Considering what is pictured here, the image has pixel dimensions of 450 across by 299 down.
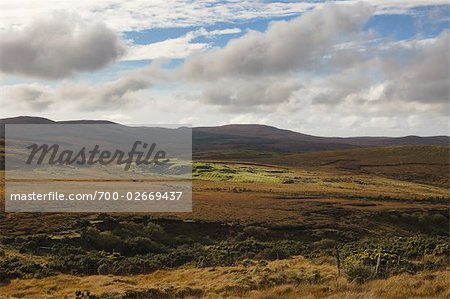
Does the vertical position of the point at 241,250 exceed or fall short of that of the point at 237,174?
it falls short

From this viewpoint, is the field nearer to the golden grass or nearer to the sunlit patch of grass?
the golden grass

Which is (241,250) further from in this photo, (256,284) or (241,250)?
(256,284)

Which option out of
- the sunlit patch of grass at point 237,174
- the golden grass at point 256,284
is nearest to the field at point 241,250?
the golden grass at point 256,284

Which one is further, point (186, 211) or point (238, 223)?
point (186, 211)

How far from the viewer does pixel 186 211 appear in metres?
44.7

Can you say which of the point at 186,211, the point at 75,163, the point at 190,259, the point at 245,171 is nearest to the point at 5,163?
the point at 75,163

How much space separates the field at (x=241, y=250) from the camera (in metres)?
16.6

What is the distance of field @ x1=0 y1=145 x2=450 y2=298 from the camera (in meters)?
16.6

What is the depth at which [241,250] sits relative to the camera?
30094 millimetres

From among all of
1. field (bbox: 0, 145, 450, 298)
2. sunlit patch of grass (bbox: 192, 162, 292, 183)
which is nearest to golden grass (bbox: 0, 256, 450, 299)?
field (bbox: 0, 145, 450, 298)

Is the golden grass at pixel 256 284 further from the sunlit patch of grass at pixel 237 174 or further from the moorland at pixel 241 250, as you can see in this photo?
the sunlit patch of grass at pixel 237 174

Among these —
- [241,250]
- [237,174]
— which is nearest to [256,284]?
[241,250]

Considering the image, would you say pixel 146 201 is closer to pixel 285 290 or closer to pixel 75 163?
pixel 285 290

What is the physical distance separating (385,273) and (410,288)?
314 cm
